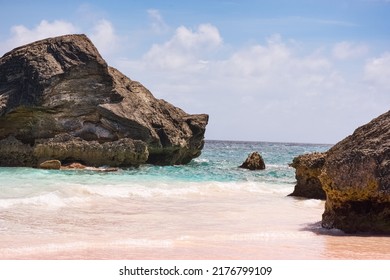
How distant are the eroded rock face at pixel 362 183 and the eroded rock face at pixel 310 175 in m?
5.95

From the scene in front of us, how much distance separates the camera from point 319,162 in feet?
45.6

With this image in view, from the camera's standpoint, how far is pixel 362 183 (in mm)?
7434

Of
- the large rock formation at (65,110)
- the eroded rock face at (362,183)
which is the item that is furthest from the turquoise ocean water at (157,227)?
the large rock formation at (65,110)

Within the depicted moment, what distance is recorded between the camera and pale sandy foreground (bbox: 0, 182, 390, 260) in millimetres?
6281

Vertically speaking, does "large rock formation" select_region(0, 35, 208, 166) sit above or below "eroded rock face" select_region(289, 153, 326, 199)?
above

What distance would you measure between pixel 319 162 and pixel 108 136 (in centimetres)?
1572

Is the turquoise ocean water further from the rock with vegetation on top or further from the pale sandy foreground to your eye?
the rock with vegetation on top

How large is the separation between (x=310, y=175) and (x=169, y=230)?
6.93 m

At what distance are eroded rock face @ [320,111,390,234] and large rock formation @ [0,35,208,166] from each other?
19.9 meters

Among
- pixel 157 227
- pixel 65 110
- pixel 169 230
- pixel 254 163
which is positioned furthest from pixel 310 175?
pixel 254 163

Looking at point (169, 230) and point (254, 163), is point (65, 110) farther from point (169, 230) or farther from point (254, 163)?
point (169, 230)

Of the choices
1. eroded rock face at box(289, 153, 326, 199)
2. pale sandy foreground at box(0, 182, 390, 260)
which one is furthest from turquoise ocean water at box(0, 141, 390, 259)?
eroded rock face at box(289, 153, 326, 199)

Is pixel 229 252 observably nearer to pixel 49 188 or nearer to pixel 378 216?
pixel 378 216
